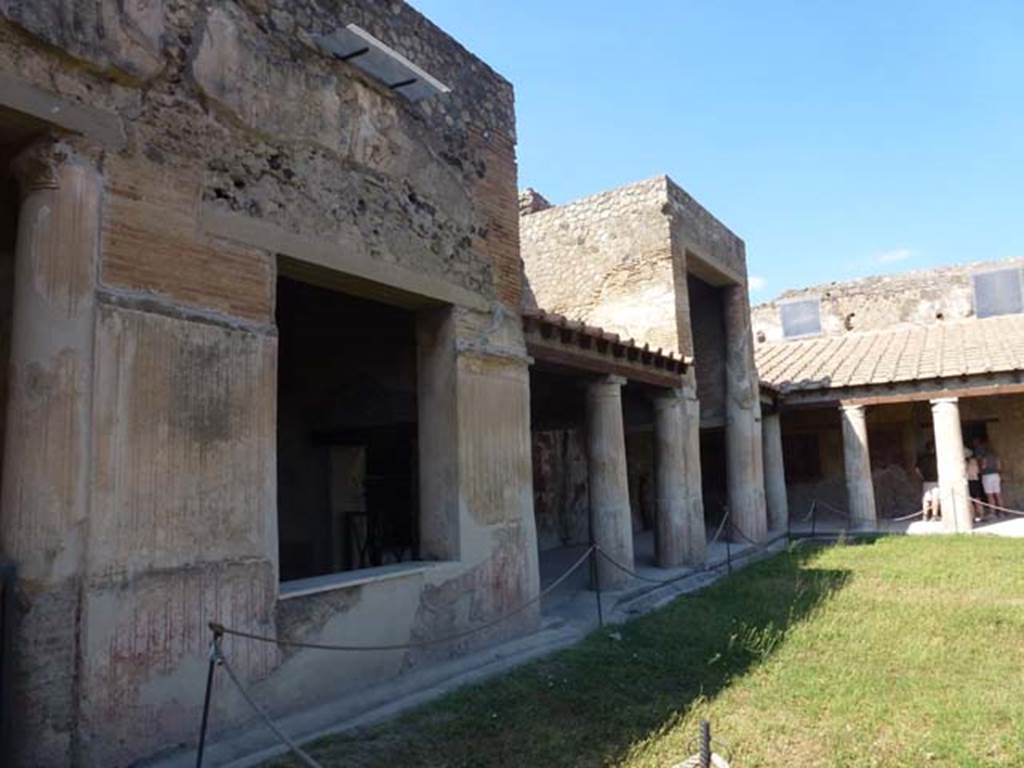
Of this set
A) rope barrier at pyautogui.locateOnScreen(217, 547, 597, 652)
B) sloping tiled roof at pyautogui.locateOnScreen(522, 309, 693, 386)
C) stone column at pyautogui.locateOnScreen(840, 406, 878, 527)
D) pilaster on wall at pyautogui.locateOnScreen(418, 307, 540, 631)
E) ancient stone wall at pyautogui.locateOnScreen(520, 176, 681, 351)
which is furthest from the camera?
stone column at pyautogui.locateOnScreen(840, 406, 878, 527)

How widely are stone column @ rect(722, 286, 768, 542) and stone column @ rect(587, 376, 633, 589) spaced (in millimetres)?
4350

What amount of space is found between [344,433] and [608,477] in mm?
3088

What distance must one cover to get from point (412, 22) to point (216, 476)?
12.4 feet

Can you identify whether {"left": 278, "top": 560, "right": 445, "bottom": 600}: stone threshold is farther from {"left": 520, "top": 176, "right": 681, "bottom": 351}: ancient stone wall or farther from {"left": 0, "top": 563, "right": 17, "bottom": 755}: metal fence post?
{"left": 520, "top": 176, "right": 681, "bottom": 351}: ancient stone wall

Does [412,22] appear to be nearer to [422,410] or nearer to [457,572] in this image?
[422,410]

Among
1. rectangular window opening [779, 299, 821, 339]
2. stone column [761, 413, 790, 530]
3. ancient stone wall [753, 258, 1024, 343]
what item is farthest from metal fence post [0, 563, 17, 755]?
rectangular window opening [779, 299, 821, 339]

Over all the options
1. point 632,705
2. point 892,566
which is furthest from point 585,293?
point 632,705

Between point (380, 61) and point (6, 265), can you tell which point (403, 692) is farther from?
point (380, 61)

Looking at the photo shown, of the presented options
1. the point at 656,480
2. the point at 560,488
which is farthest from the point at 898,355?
the point at 656,480

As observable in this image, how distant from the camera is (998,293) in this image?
58.8 ft

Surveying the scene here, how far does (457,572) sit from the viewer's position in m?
5.57

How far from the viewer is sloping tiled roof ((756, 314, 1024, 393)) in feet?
43.9

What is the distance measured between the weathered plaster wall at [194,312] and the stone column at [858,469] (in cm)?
1078

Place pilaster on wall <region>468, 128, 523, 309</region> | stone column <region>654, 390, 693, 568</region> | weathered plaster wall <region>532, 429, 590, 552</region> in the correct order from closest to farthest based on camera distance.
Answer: pilaster on wall <region>468, 128, 523, 309</region> → stone column <region>654, 390, 693, 568</region> → weathered plaster wall <region>532, 429, 590, 552</region>
